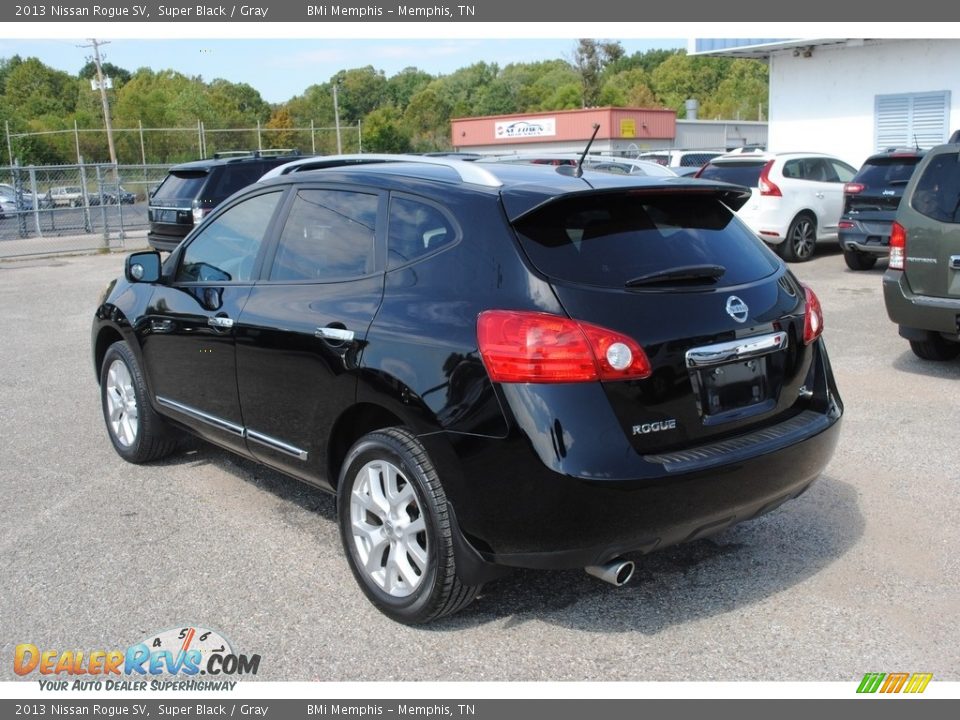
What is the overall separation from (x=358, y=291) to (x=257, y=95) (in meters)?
109

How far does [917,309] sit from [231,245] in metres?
5.27

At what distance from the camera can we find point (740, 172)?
52.7ft

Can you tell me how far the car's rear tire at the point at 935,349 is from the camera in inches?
321

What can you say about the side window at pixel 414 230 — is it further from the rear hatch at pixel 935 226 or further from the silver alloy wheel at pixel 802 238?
the silver alloy wheel at pixel 802 238

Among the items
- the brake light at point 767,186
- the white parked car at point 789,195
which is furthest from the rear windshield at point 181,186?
the brake light at point 767,186

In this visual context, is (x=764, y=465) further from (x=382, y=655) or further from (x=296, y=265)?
(x=296, y=265)

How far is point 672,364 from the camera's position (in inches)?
139

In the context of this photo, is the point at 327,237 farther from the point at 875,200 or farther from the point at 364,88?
the point at 364,88

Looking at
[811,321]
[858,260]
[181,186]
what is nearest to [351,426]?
[811,321]

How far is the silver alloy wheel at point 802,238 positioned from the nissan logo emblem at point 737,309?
487 inches

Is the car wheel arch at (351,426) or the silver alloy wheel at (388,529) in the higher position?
the car wheel arch at (351,426)

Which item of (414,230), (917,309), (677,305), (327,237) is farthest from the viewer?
(917,309)

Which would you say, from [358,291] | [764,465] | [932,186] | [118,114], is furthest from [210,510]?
[118,114]

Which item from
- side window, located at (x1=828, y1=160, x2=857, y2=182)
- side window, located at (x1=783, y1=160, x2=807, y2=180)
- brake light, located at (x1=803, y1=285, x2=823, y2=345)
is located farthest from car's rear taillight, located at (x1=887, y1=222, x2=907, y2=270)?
side window, located at (x1=828, y1=160, x2=857, y2=182)
